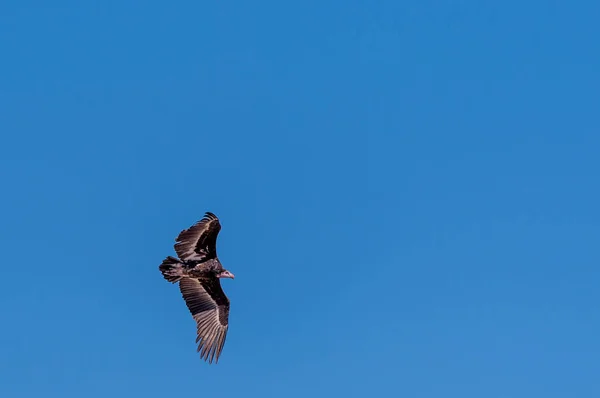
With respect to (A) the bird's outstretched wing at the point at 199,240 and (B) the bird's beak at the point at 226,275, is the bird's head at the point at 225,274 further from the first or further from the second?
(A) the bird's outstretched wing at the point at 199,240

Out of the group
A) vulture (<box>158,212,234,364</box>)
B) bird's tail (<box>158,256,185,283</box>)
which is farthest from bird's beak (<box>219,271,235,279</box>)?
bird's tail (<box>158,256,185,283</box>)

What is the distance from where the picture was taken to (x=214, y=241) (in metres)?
48.0

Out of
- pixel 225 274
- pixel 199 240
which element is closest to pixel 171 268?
pixel 199 240

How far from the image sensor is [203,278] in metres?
49.3

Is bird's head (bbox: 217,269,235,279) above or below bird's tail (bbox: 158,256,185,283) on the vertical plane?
above

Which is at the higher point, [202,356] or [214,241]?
[214,241]

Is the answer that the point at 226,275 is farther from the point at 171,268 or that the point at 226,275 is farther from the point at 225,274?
the point at 171,268

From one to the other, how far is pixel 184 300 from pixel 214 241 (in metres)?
3.56

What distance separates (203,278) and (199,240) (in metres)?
2.38

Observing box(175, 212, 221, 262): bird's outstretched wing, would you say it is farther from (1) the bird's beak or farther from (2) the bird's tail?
(1) the bird's beak

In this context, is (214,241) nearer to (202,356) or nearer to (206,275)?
(206,275)

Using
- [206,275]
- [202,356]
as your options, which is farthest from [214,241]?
[202,356]

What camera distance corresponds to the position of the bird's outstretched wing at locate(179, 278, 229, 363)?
47.9m

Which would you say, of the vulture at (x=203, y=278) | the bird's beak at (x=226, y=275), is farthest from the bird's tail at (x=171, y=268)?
the bird's beak at (x=226, y=275)
